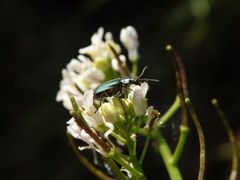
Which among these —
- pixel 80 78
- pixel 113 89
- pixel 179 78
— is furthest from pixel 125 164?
pixel 80 78

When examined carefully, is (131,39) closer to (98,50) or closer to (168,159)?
(98,50)

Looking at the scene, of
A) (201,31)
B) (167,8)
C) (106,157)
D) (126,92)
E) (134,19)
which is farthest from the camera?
(134,19)

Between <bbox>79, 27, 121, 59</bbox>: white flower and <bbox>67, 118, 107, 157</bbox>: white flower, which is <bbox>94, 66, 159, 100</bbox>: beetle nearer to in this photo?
<bbox>67, 118, 107, 157</bbox>: white flower

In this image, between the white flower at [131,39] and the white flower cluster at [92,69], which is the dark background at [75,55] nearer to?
the white flower at [131,39]

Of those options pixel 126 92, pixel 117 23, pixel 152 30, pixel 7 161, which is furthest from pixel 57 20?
pixel 126 92

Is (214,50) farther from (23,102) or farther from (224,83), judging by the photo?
(23,102)

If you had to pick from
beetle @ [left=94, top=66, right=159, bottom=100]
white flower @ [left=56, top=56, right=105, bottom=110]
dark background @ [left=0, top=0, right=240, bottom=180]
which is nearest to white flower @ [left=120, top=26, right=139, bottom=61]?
white flower @ [left=56, top=56, right=105, bottom=110]

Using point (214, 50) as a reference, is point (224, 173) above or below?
below
